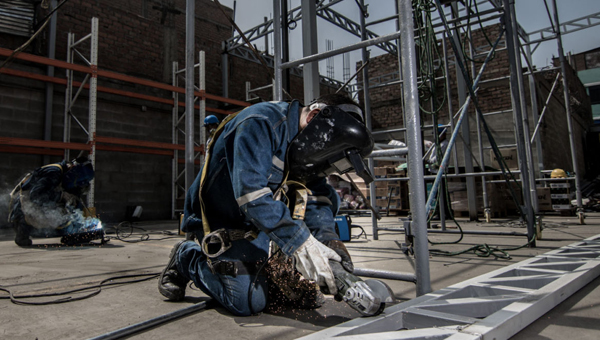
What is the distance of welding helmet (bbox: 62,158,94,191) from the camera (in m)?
5.30

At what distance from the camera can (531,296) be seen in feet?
5.25

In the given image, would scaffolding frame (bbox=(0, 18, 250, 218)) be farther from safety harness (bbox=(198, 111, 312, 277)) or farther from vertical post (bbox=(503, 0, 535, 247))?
safety harness (bbox=(198, 111, 312, 277))

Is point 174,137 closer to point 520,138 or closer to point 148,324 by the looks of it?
point 520,138

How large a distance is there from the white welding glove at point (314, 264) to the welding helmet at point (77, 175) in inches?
199

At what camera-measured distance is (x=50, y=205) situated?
5.02 m

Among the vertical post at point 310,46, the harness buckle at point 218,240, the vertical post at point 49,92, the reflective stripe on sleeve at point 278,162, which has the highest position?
the vertical post at point 49,92

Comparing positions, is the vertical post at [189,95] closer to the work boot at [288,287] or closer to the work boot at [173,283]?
the work boot at [173,283]

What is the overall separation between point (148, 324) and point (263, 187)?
2.39 ft

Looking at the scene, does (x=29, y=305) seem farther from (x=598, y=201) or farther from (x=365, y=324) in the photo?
(x=598, y=201)

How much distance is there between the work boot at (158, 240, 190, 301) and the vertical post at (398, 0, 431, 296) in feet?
4.00

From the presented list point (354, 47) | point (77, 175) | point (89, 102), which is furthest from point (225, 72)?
point (354, 47)

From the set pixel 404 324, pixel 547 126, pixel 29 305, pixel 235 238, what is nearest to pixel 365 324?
pixel 404 324

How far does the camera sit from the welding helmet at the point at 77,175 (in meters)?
5.30

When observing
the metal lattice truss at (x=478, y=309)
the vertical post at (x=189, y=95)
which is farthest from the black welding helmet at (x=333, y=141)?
the vertical post at (x=189, y=95)
